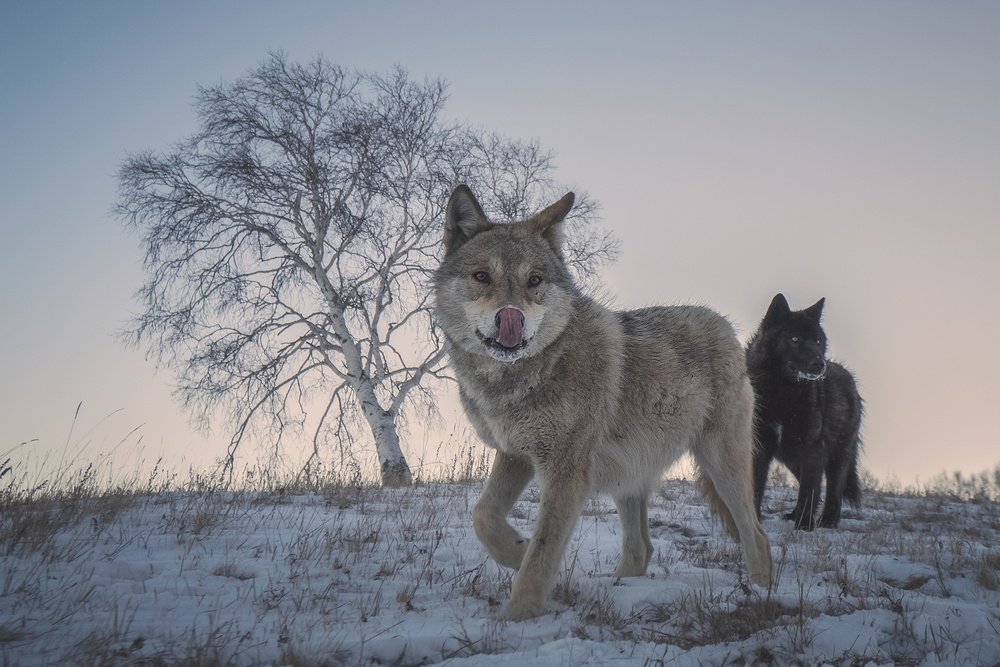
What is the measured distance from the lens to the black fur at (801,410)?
22.8 ft

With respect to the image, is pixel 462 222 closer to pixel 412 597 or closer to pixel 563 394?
pixel 563 394

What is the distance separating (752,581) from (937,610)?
1058mm

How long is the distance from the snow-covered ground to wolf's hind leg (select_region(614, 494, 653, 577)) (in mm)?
132

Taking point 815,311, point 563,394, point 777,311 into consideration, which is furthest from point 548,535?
point 815,311

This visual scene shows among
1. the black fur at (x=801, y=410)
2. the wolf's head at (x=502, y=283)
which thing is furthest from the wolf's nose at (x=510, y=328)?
the black fur at (x=801, y=410)

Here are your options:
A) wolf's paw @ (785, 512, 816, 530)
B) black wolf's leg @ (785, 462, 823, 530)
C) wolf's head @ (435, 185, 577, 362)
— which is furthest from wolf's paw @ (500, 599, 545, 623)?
black wolf's leg @ (785, 462, 823, 530)

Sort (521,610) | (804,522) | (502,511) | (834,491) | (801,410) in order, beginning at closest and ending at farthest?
(521,610)
(502,511)
(804,522)
(801,410)
(834,491)

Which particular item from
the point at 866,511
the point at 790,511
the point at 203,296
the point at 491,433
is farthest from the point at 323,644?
the point at 203,296

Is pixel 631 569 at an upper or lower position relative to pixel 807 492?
lower

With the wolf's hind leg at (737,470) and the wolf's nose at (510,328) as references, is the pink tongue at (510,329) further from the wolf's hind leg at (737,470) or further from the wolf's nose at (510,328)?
the wolf's hind leg at (737,470)

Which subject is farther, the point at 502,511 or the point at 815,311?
the point at 815,311

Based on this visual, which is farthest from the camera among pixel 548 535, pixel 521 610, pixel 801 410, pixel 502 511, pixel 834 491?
pixel 834 491

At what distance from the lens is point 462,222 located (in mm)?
4102

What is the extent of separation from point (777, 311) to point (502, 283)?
5.26 metres
